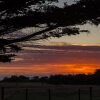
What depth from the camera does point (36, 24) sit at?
76.0 ft

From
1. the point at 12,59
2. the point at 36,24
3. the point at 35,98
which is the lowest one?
the point at 35,98

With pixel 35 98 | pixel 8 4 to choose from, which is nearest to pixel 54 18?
pixel 8 4

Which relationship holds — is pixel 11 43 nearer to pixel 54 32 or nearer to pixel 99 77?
pixel 54 32

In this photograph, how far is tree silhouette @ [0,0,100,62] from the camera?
22.5m

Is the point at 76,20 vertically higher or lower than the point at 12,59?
higher

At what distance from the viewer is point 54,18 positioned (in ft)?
75.2

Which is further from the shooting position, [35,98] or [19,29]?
[35,98]

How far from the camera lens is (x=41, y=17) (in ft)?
75.8

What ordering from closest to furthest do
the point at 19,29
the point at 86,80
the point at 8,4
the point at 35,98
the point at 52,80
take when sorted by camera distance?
the point at 8,4, the point at 19,29, the point at 35,98, the point at 52,80, the point at 86,80

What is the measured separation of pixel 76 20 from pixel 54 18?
99 centimetres

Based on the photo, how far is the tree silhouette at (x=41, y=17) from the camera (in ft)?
74.0

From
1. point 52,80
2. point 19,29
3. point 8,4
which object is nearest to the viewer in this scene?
point 8,4

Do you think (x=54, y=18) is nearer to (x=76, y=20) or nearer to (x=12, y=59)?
(x=76, y=20)

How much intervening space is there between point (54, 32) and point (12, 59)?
2.51 meters
